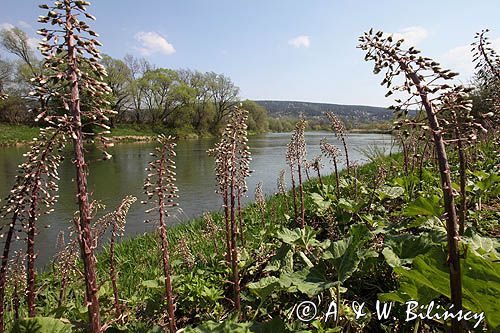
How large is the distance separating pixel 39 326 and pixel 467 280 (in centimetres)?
245

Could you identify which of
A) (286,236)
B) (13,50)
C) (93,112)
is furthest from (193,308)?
(13,50)

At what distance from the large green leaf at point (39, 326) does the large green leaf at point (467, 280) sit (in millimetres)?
2033

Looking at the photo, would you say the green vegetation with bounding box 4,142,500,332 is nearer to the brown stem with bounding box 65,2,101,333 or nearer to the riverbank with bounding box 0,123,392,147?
the brown stem with bounding box 65,2,101,333

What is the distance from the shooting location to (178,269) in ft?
15.6

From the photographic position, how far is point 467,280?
1657 millimetres

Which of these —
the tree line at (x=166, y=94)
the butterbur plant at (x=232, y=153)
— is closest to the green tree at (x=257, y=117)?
the tree line at (x=166, y=94)

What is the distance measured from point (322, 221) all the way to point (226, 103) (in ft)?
250

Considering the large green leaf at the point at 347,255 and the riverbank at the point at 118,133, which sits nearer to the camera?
the large green leaf at the point at 347,255

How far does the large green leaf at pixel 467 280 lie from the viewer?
5.20 ft

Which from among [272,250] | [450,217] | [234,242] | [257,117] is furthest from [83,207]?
[257,117]

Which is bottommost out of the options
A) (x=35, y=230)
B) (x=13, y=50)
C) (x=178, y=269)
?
(x=178, y=269)

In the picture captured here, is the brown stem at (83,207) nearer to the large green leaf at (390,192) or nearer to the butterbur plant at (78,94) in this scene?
the butterbur plant at (78,94)

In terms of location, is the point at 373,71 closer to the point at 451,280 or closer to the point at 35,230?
the point at 451,280

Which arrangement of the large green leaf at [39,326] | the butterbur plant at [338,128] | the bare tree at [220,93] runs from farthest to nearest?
1. the bare tree at [220,93]
2. the butterbur plant at [338,128]
3. the large green leaf at [39,326]
